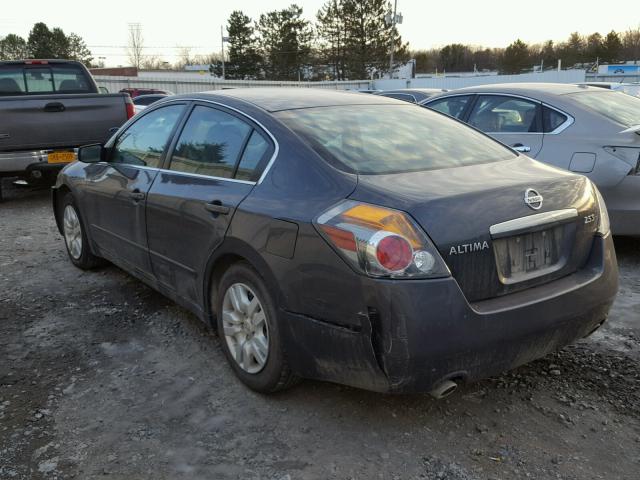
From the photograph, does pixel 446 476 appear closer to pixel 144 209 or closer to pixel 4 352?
pixel 144 209

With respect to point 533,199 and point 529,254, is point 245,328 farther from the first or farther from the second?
point 533,199

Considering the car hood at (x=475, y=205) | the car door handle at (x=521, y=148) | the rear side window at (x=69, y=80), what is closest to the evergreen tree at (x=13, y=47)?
the rear side window at (x=69, y=80)

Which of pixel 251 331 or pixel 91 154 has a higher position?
pixel 91 154

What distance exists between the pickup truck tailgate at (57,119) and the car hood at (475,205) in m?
6.08

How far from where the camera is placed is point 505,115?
19.4ft

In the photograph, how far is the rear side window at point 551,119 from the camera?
5.39 m

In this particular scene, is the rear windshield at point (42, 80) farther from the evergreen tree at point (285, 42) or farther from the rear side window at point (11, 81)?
the evergreen tree at point (285, 42)

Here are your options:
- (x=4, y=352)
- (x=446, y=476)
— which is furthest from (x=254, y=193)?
(x=4, y=352)

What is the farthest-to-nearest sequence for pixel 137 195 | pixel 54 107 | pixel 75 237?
pixel 54 107 < pixel 75 237 < pixel 137 195

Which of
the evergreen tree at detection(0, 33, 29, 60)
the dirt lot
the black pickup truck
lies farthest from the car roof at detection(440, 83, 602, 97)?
the evergreen tree at detection(0, 33, 29, 60)

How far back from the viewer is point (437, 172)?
2887 millimetres

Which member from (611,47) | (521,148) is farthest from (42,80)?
(611,47)

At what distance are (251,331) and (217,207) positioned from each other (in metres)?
0.67

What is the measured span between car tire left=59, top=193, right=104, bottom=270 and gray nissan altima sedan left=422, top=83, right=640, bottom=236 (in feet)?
12.3
